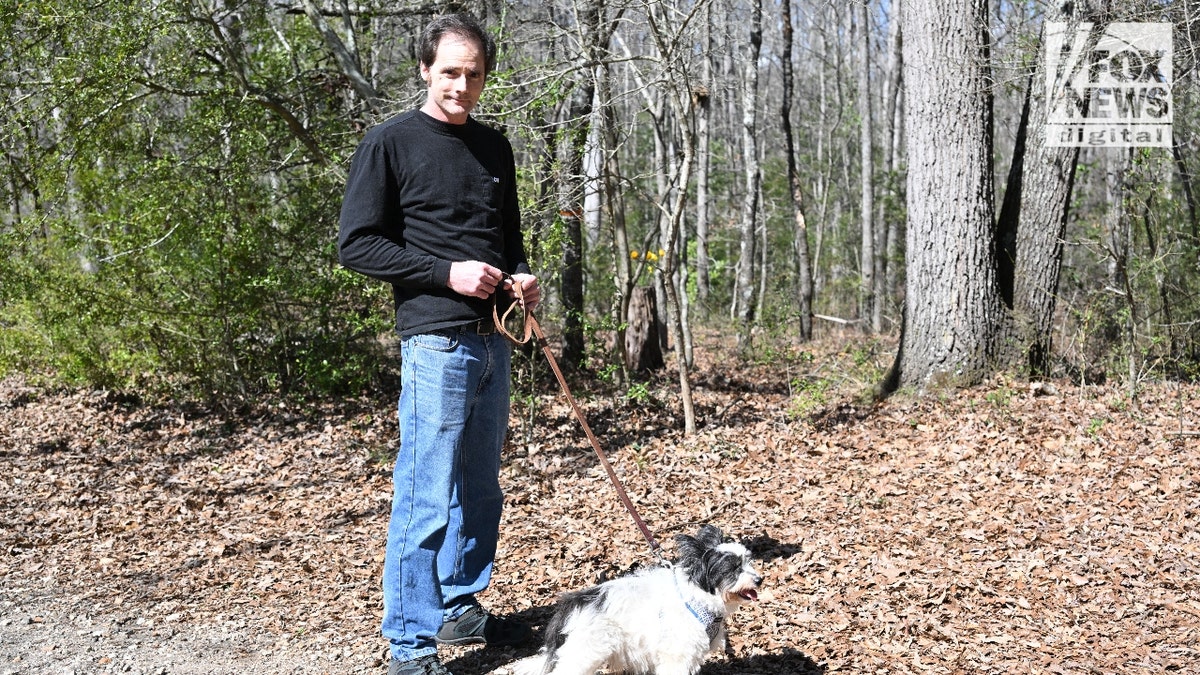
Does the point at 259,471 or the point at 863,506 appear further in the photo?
the point at 259,471

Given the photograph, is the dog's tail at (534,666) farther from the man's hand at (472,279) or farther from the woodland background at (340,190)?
the woodland background at (340,190)

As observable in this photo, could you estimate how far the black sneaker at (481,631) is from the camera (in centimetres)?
402

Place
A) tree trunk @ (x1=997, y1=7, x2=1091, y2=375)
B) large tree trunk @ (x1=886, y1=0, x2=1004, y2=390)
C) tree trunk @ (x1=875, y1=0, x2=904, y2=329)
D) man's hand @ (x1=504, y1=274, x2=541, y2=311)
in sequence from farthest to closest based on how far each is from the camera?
1. tree trunk @ (x1=875, y1=0, x2=904, y2=329)
2. tree trunk @ (x1=997, y1=7, x2=1091, y2=375)
3. large tree trunk @ (x1=886, y1=0, x2=1004, y2=390)
4. man's hand @ (x1=504, y1=274, x2=541, y2=311)

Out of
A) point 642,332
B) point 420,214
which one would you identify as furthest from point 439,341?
point 642,332

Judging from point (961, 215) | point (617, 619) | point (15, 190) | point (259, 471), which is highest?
point (15, 190)

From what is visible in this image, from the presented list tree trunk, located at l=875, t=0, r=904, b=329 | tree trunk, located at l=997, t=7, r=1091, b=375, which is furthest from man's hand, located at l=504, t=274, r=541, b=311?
tree trunk, located at l=875, t=0, r=904, b=329

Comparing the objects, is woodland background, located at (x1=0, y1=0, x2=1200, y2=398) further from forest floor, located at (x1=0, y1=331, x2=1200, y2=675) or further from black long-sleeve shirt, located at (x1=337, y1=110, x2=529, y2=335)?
black long-sleeve shirt, located at (x1=337, y1=110, x2=529, y2=335)

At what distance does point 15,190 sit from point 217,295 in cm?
219

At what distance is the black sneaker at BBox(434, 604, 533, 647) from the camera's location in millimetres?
4016

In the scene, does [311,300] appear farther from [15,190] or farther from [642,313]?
[642,313]

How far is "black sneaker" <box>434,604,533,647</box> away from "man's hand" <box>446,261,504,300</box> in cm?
150

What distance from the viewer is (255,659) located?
4297 mm

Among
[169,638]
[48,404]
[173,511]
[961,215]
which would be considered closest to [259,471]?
[173,511]

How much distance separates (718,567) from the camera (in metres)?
3.30
